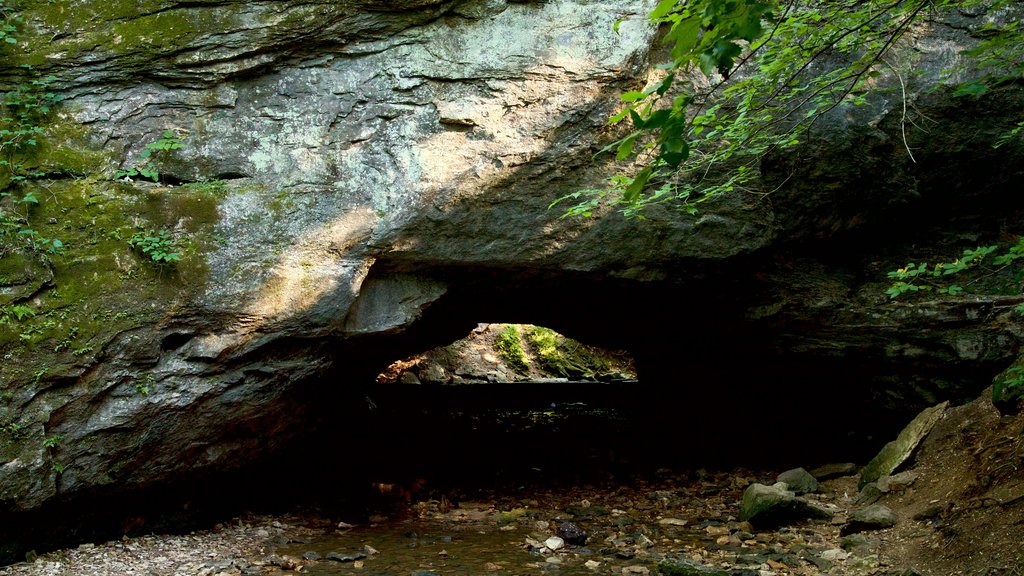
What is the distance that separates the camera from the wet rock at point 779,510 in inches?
200

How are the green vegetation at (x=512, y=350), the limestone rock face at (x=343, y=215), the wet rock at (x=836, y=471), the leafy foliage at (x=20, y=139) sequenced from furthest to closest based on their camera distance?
the green vegetation at (x=512, y=350)
the wet rock at (x=836, y=471)
the limestone rock face at (x=343, y=215)
the leafy foliage at (x=20, y=139)

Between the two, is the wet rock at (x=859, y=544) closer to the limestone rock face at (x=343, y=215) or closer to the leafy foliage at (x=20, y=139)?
the limestone rock face at (x=343, y=215)

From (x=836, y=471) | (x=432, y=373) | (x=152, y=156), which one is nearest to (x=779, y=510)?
(x=836, y=471)

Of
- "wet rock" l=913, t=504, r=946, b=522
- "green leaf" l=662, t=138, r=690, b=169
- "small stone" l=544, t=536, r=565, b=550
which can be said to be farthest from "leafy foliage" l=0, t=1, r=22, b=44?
"wet rock" l=913, t=504, r=946, b=522

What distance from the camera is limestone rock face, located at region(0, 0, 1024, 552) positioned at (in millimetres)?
4531

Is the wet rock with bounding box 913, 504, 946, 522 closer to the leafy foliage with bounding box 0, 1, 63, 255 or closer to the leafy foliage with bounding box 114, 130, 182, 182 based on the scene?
the leafy foliage with bounding box 114, 130, 182, 182

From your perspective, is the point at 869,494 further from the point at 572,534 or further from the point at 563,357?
the point at 563,357

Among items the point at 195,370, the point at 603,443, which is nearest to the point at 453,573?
the point at 195,370

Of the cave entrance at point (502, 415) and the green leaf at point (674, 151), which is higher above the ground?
the green leaf at point (674, 151)

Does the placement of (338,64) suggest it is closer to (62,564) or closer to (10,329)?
(10,329)

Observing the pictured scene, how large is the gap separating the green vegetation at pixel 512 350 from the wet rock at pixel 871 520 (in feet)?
30.4

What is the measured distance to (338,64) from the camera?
506 cm

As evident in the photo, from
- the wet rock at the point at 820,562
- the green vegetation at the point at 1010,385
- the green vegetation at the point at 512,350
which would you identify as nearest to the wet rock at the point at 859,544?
the wet rock at the point at 820,562

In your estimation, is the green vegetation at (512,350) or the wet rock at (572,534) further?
the green vegetation at (512,350)
